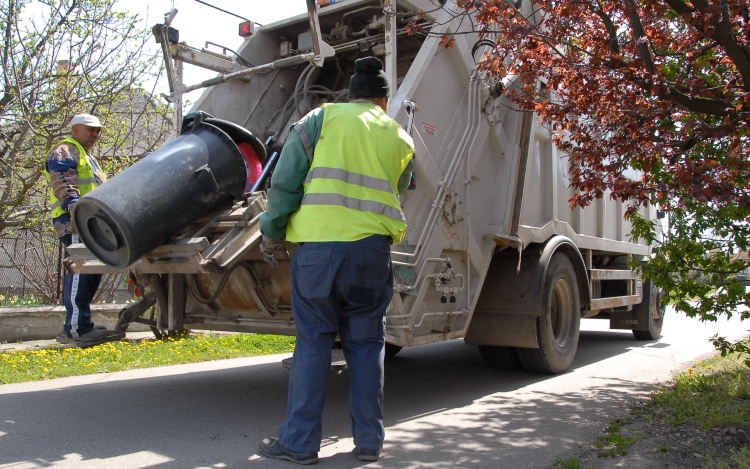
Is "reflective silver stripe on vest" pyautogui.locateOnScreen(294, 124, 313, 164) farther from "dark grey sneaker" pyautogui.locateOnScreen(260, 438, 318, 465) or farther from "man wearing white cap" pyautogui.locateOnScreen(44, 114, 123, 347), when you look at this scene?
"man wearing white cap" pyautogui.locateOnScreen(44, 114, 123, 347)

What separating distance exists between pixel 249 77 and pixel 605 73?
9.11ft

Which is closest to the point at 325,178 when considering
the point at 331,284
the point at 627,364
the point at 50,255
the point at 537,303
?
the point at 331,284

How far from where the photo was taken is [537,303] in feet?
17.2

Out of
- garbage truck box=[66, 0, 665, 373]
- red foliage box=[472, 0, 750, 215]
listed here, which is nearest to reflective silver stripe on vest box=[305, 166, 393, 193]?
garbage truck box=[66, 0, 665, 373]

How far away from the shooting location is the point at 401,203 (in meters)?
4.11

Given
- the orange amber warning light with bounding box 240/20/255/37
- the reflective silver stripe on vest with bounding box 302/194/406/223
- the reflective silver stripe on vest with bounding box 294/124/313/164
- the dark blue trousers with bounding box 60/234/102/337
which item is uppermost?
the orange amber warning light with bounding box 240/20/255/37

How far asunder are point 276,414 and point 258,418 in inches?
5.9

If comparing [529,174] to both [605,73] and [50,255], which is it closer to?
[605,73]

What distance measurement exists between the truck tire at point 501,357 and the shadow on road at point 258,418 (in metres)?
0.09

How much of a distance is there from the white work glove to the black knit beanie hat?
2.72ft

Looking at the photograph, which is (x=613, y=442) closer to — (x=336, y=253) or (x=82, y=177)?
(x=336, y=253)

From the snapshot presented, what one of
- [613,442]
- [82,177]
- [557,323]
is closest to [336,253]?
[613,442]

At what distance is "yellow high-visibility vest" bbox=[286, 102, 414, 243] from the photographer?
306 centimetres

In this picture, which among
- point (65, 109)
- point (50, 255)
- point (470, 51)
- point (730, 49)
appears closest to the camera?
point (730, 49)
